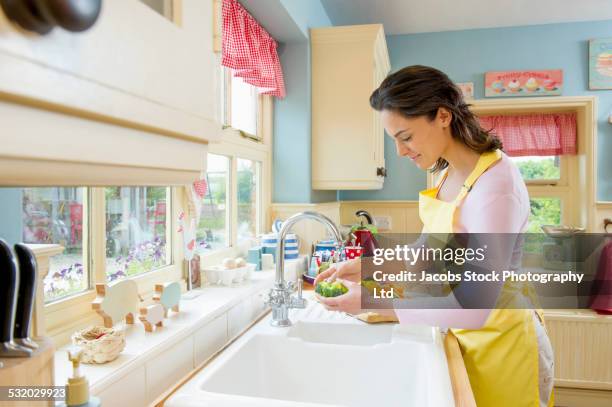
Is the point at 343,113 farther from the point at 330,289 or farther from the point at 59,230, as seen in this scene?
the point at 59,230

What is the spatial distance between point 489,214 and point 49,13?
111cm

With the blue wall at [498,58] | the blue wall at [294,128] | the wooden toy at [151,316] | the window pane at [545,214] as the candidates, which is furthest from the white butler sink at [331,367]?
the window pane at [545,214]

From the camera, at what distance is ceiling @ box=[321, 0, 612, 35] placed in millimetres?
2998

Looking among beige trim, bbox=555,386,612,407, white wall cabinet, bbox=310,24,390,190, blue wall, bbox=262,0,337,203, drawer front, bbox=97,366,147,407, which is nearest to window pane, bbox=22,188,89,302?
drawer front, bbox=97,366,147,407

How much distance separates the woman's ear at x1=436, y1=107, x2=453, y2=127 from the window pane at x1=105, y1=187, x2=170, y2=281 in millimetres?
912

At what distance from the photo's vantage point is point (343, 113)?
264cm

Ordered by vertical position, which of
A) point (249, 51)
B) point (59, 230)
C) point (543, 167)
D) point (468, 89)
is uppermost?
point (468, 89)

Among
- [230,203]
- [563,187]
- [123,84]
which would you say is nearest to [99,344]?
[123,84]

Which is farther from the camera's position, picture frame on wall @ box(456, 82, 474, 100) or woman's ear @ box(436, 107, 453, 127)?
picture frame on wall @ box(456, 82, 474, 100)

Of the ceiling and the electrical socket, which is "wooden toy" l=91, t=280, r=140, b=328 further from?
the electrical socket

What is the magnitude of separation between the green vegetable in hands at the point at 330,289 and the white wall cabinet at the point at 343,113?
122 cm

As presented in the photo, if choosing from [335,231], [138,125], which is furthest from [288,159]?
[138,125]

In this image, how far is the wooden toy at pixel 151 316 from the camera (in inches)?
42.5

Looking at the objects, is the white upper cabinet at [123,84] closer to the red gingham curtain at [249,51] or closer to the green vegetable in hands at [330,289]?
the green vegetable in hands at [330,289]
